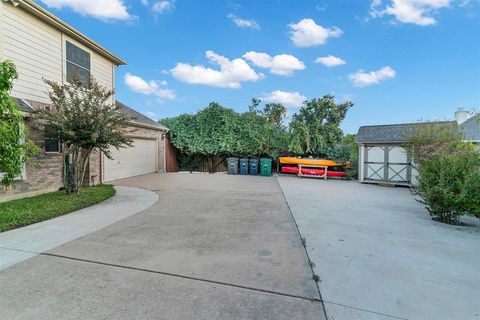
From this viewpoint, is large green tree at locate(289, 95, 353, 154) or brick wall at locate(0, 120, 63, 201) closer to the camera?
brick wall at locate(0, 120, 63, 201)

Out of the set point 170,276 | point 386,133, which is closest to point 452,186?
point 170,276

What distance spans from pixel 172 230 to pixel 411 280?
12.1 ft

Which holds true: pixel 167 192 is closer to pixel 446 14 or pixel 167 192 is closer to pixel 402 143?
pixel 402 143

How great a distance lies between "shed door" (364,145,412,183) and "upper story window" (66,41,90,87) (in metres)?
12.4

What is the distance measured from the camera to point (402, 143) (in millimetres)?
10922

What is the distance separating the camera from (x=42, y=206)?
572 cm

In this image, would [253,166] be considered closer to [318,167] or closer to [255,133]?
[255,133]

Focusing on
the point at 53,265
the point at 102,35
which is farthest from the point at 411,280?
the point at 102,35

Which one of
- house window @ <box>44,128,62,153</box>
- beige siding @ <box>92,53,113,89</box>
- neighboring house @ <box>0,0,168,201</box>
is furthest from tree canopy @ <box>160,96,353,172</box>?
house window @ <box>44,128,62,153</box>

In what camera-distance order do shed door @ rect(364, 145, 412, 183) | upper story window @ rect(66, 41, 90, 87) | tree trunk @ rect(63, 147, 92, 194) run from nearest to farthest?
tree trunk @ rect(63, 147, 92, 194) < upper story window @ rect(66, 41, 90, 87) < shed door @ rect(364, 145, 412, 183)

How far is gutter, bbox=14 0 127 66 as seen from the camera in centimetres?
659

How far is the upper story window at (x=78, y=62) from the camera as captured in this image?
8102 mm

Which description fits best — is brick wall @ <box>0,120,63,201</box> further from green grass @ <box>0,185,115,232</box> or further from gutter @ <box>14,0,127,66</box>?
gutter @ <box>14,0,127,66</box>

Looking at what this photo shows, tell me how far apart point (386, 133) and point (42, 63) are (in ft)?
45.9
